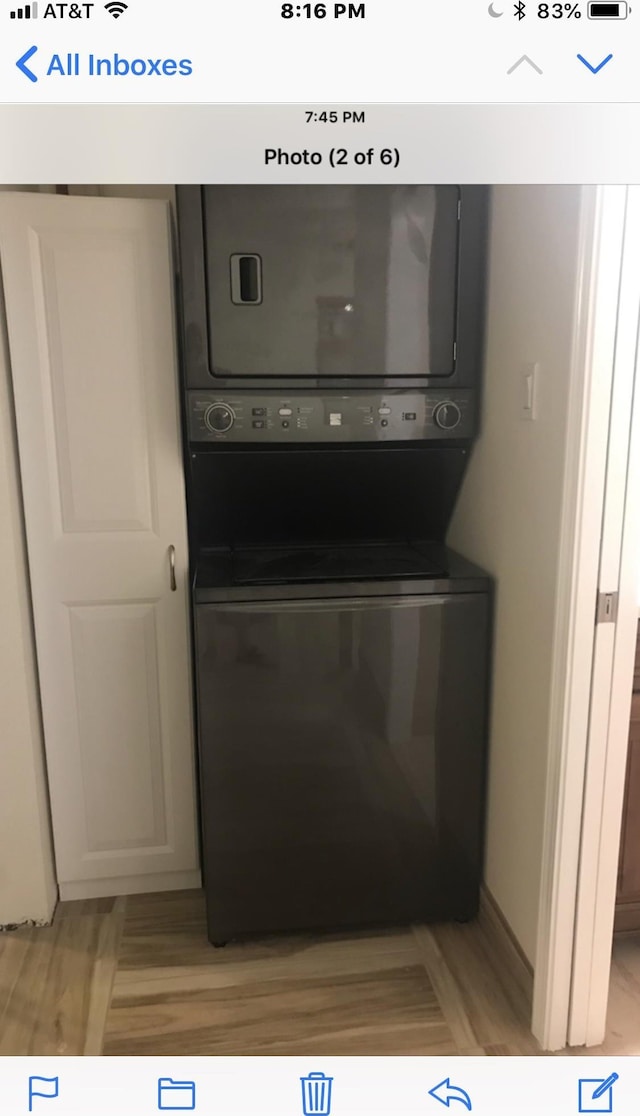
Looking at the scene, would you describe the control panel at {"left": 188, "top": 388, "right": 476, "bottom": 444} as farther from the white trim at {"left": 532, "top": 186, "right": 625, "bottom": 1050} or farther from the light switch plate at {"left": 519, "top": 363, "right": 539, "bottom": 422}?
the white trim at {"left": 532, "top": 186, "right": 625, "bottom": 1050}

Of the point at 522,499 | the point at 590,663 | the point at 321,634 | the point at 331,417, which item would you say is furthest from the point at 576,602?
the point at 331,417

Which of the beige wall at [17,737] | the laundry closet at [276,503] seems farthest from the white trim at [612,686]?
the beige wall at [17,737]

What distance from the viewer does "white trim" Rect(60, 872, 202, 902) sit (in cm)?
188

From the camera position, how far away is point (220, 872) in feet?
5.45

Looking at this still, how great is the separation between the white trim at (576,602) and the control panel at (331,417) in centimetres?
43

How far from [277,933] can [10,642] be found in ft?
3.05

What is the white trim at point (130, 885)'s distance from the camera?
6.16ft
